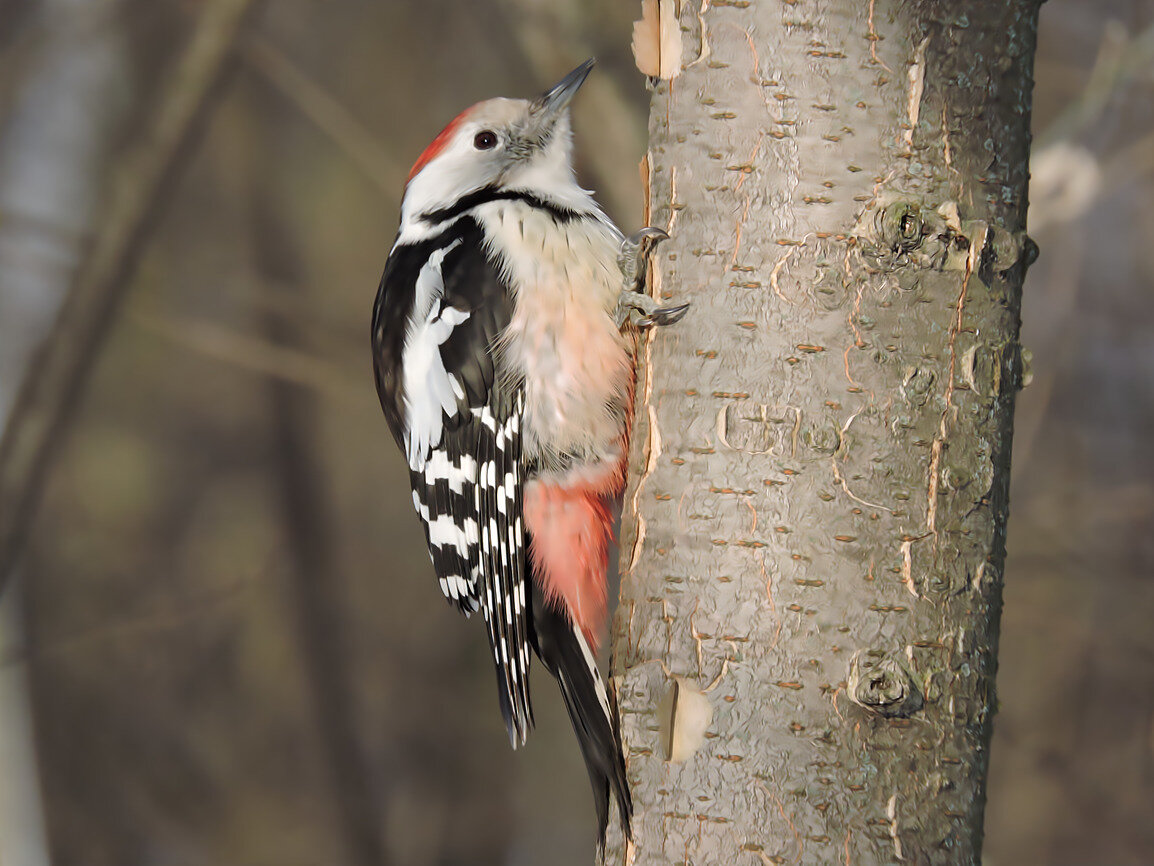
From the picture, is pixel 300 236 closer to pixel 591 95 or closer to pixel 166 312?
pixel 166 312

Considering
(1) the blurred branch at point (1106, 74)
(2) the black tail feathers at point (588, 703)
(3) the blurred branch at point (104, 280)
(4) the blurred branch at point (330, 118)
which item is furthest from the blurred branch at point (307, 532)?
(1) the blurred branch at point (1106, 74)

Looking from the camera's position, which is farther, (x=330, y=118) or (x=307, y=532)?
(x=307, y=532)

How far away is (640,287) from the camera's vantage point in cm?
167

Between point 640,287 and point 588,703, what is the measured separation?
711 mm

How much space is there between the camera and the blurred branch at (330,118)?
429cm

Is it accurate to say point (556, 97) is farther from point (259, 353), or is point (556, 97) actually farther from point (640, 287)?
point (259, 353)

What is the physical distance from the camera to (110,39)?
4.80m

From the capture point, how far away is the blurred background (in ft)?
13.1

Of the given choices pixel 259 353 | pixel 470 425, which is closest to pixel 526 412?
pixel 470 425

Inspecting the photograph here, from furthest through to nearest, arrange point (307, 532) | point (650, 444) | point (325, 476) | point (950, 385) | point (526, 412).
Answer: point (325, 476) < point (307, 532) < point (526, 412) < point (650, 444) < point (950, 385)

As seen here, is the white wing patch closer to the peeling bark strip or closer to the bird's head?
the bird's head

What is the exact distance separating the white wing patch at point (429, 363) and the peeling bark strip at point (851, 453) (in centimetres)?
79

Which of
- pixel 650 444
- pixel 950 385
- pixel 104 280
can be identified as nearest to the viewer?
pixel 950 385

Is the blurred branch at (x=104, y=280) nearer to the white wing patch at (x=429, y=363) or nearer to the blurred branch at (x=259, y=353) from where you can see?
the blurred branch at (x=259, y=353)
